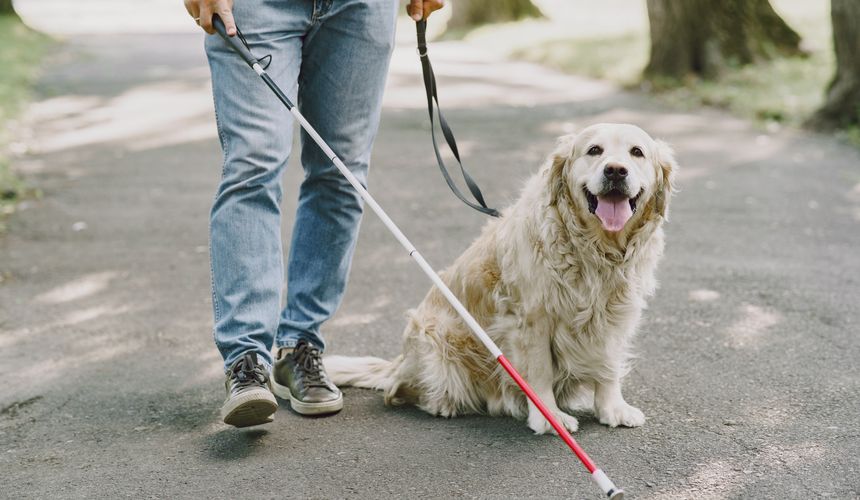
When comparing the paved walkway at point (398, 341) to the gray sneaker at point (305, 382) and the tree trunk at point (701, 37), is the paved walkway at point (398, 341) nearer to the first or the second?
the gray sneaker at point (305, 382)

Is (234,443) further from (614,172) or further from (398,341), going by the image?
(614,172)

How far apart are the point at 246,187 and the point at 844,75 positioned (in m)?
7.82

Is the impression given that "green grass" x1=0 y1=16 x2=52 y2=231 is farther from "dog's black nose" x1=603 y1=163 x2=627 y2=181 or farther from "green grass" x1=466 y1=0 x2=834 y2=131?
"green grass" x1=466 y1=0 x2=834 y2=131

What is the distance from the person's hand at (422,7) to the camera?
155 inches

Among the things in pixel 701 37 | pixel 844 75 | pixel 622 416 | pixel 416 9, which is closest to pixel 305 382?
pixel 622 416

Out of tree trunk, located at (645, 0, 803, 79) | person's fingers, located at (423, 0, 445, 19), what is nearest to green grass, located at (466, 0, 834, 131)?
tree trunk, located at (645, 0, 803, 79)

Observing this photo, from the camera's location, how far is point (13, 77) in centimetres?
1371

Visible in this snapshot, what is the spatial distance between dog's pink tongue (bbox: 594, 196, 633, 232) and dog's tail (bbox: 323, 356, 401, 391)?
1.16 m

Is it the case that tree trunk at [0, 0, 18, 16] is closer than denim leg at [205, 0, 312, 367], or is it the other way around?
denim leg at [205, 0, 312, 367]

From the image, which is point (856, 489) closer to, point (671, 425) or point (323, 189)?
point (671, 425)

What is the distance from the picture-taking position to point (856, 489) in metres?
3.04

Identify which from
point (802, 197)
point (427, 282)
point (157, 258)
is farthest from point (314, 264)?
point (802, 197)

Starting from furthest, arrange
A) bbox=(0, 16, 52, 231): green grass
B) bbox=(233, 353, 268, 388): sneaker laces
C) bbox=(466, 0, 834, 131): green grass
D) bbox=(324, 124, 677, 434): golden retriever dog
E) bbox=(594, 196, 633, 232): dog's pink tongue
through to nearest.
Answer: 1. bbox=(466, 0, 834, 131): green grass
2. bbox=(0, 16, 52, 231): green grass
3. bbox=(324, 124, 677, 434): golden retriever dog
4. bbox=(594, 196, 633, 232): dog's pink tongue
5. bbox=(233, 353, 268, 388): sneaker laces

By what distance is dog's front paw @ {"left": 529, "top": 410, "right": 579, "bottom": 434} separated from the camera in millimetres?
3598
